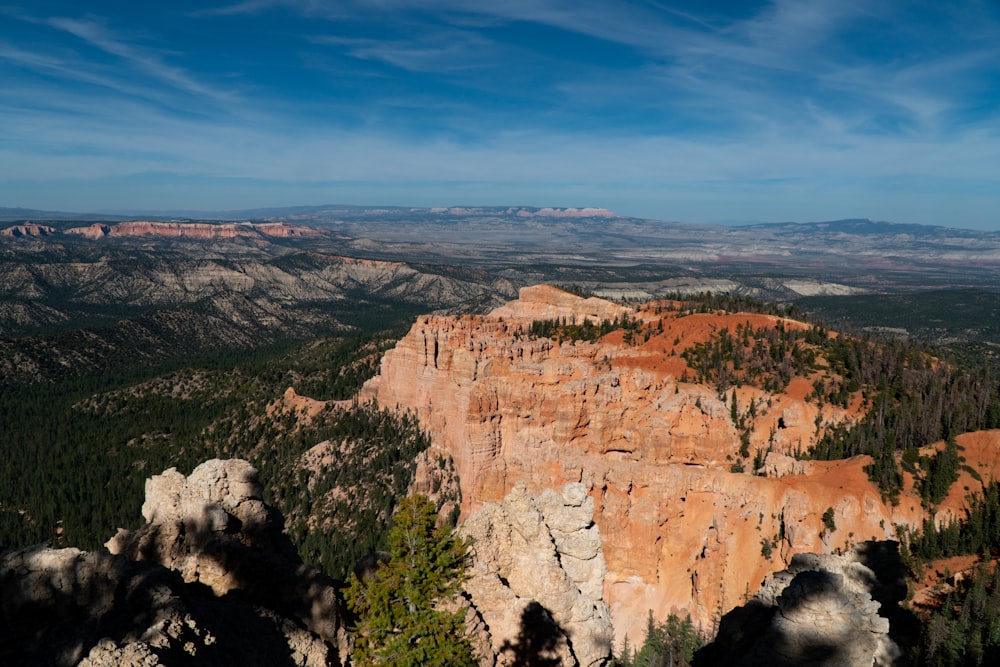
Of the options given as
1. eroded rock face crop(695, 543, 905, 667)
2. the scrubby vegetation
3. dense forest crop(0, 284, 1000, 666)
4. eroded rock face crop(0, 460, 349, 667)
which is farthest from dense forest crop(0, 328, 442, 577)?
eroded rock face crop(695, 543, 905, 667)

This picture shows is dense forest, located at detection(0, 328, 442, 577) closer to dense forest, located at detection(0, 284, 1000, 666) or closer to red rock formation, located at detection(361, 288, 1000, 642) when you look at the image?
dense forest, located at detection(0, 284, 1000, 666)

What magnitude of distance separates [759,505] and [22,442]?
357 feet

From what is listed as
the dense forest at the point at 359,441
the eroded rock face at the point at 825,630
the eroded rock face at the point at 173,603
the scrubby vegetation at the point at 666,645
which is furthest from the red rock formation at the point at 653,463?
the eroded rock face at the point at 173,603

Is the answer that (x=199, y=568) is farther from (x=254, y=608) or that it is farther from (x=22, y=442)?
(x=22, y=442)

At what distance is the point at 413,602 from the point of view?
1512cm

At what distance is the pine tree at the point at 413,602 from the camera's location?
572 inches

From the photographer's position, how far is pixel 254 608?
16438 mm

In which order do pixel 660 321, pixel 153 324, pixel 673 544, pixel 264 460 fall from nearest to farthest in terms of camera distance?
1. pixel 673 544
2. pixel 264 460
3. pixel 660 321
4. pixel 153 324

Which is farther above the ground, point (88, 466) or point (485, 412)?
point (485, 412)

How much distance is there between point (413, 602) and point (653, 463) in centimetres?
3789

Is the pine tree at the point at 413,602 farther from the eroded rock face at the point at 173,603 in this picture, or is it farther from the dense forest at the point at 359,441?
the dense forest at the point at 359,441

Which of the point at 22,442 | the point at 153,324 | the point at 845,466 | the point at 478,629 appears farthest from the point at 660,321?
the point at 153,324

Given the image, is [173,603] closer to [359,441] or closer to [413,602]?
[413,602]

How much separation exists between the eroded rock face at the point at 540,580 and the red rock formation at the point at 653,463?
727 inches
